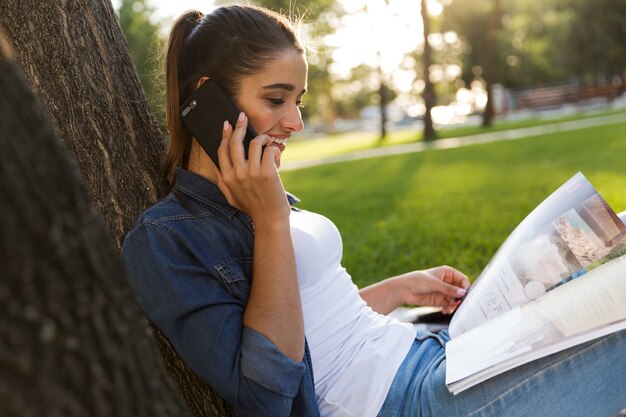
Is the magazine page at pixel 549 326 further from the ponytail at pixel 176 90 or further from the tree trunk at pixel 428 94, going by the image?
the tree trunk at pixel 428 94

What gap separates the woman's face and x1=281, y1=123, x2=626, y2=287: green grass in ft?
10.5

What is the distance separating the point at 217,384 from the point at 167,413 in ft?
1.95

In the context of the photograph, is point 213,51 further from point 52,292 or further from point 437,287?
point 52,292

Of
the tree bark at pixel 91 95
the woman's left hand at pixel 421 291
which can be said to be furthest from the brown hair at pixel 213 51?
the woman's left hand at pixel 421 291

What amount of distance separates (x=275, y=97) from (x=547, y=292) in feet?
3.31

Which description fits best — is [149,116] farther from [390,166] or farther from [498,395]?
[390,166]

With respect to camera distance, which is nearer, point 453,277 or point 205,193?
point 205,193

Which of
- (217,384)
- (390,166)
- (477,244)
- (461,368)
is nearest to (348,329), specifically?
(461,368)

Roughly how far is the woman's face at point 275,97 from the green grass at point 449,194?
3.20m

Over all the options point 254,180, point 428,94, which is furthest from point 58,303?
point 428,94

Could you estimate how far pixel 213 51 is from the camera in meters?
2.13

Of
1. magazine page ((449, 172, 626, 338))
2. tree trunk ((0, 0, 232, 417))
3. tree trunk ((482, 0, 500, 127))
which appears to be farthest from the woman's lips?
tree trunk ((482, 0, 500, 127))

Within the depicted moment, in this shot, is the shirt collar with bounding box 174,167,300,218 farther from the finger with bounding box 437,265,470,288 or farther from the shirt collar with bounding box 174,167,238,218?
the finger with bounding box 437,265,470,288

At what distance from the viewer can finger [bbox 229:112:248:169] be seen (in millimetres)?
1876
